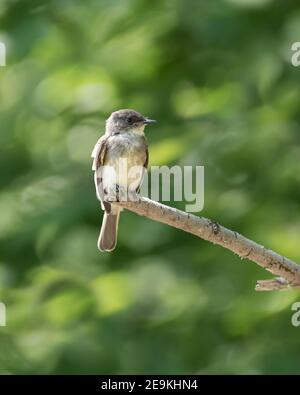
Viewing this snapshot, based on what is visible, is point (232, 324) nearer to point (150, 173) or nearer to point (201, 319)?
point (201, 319)

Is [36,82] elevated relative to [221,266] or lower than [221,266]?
elevated

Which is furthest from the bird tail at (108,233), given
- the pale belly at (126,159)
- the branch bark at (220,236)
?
the branch bark at (220,236)

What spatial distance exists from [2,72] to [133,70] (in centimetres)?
115

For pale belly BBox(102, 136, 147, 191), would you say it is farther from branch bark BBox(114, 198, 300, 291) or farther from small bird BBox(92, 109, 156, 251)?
branch bark BBox(114, 198, 300, 291)

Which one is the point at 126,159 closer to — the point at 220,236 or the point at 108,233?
the point at 108,233

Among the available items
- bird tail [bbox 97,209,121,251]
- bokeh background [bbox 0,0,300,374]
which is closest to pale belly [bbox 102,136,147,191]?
bird tail [bbox 97,209,121,251]

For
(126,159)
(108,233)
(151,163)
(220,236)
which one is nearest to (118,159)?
(126,159)

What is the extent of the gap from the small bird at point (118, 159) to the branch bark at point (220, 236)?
3.02ft

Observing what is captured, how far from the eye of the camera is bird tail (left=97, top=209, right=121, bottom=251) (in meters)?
8.07

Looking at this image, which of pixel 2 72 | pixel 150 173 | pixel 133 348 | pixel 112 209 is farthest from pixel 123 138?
pixel 2 72

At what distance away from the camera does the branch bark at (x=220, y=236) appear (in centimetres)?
652

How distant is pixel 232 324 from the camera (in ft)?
33.3

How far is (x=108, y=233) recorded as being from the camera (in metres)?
8.18

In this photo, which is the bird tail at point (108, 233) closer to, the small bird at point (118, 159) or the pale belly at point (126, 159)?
the small bird at point (118, 159)
